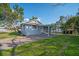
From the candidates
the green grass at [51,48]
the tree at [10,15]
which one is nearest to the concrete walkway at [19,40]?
the green grass at [51,48]

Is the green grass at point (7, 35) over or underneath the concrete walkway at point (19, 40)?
over

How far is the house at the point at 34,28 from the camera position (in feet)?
9.99

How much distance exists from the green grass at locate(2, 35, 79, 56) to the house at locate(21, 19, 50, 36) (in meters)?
0.10

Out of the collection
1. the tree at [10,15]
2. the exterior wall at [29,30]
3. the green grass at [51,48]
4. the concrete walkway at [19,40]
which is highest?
the tree at [10,15]

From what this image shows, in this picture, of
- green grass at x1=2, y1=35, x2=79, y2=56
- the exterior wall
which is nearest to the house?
the exterior wall

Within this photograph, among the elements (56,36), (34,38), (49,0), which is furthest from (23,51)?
(49,0)

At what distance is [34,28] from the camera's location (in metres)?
3.05

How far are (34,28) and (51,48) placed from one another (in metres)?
0.28

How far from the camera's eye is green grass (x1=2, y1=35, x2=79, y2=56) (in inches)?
118

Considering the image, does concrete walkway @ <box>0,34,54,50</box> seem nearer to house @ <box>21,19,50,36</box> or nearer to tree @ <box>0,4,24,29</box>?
house @ <box>21,19,50,36</box>

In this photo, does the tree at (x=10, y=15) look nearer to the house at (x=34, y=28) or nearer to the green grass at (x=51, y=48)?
the house at (x=34, y=28)

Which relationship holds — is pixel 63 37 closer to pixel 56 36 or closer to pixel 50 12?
pixel 56 36

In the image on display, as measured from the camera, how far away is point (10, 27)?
3051mm

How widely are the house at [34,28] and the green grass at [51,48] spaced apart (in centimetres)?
10
